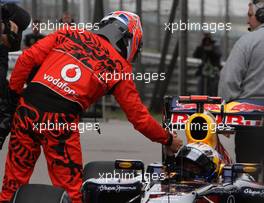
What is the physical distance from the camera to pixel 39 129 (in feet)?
20.4

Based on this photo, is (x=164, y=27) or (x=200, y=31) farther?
(x=200, y=31)

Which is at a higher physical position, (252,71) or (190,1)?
(190,1)

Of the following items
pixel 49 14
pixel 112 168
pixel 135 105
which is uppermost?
pixel 49 14

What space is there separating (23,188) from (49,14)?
10.5 metres

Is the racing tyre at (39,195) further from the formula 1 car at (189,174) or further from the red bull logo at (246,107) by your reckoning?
the red bull logo at (246,107)

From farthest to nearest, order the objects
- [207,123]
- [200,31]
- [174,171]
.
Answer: [200,31] → [207,123] → [174,171]

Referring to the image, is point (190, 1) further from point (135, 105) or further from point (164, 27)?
point (135, 105)

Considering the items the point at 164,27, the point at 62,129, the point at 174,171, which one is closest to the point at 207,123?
the point at 174,171

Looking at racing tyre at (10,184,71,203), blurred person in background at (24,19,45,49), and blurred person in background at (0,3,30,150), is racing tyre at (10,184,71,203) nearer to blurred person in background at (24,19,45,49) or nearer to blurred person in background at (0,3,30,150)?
blurred person in background at (0,3,30,150)

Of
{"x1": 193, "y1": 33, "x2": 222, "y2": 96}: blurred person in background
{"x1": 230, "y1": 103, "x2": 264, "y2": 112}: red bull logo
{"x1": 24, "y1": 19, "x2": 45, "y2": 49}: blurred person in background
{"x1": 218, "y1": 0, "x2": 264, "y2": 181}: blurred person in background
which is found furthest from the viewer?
{"x1": 193, "y1": 33, "x2": 222, "y2": 96}: blurred person in background

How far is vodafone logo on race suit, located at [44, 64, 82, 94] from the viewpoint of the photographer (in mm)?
6262

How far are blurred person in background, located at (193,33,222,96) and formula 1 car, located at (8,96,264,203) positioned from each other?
951 centimetres

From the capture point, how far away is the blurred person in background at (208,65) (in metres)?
16.9

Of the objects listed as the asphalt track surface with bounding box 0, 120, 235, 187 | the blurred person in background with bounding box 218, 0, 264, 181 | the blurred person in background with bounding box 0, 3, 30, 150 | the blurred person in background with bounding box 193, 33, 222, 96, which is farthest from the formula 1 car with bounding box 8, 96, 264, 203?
the blurred person in background with bounding box 193, 33, 222, 96
